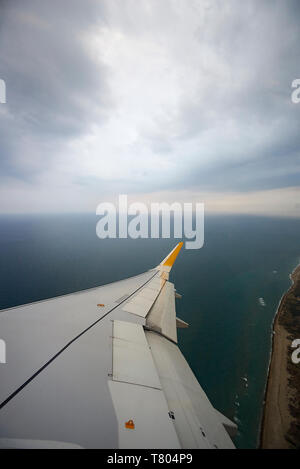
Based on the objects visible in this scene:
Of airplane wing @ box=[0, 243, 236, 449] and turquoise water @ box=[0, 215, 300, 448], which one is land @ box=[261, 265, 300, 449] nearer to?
turquoise water @ box=[0, 215, 300, 448]

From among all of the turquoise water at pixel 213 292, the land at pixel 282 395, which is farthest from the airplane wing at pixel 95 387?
the land at pixel 282 395

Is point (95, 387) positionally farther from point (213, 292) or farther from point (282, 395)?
point (213, 292)

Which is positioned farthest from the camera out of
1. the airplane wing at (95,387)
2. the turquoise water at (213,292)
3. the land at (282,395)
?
the turquoise water at (213,292)

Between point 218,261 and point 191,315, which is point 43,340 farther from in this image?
point 218,261

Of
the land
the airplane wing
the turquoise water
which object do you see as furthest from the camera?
the turquoise water

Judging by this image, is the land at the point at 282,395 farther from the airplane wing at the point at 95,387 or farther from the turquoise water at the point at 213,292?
the airplane wing at the point at 95,387

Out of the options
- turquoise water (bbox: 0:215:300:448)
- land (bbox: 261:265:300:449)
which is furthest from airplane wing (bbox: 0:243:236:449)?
land (bbox: 261:265:300:449)

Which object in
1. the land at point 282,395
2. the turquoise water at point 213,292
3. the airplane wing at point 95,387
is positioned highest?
the airplane wing at point 95,387
